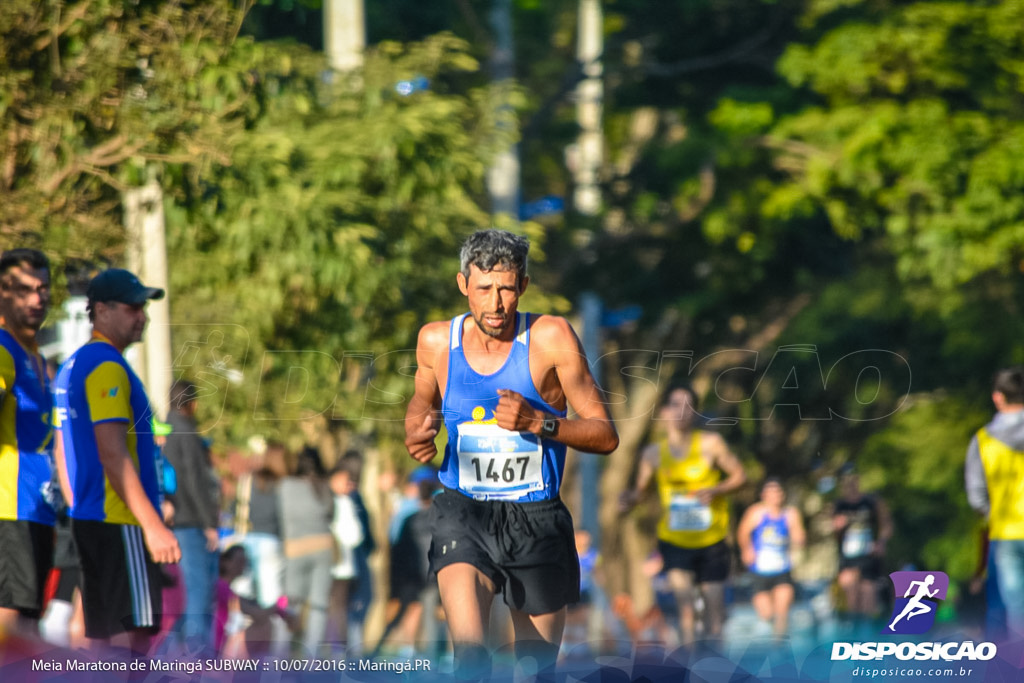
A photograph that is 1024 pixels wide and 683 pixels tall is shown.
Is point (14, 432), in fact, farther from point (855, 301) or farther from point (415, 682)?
point (855, 301)

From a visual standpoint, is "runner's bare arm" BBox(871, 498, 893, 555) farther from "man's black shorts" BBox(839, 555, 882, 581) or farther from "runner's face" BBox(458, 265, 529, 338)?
"runner's face" BBox(458, 265, 529, 338)

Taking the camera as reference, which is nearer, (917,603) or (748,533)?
(917,603)

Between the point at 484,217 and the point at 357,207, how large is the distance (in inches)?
63.3

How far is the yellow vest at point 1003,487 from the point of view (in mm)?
7012

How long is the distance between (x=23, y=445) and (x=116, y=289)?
2.16ft

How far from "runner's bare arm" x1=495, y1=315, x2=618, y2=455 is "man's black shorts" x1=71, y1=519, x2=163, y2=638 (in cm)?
170

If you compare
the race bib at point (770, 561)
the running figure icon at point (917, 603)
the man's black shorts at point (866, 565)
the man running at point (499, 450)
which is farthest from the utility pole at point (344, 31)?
the man running at point (499, 450)

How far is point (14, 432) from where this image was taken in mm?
5262

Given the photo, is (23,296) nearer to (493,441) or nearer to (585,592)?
(493,441)

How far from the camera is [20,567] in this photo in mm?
5184

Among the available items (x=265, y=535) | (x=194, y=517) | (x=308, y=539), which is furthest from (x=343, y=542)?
(x=194, y=517)

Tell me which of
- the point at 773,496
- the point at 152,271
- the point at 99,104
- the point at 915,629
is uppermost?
the point at 99,104

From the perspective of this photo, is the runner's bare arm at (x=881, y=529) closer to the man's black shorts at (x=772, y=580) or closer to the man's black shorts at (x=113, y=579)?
the man's black shorts at (x=772, y=580)

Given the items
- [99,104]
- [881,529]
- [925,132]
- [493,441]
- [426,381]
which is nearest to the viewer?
[493,441]
